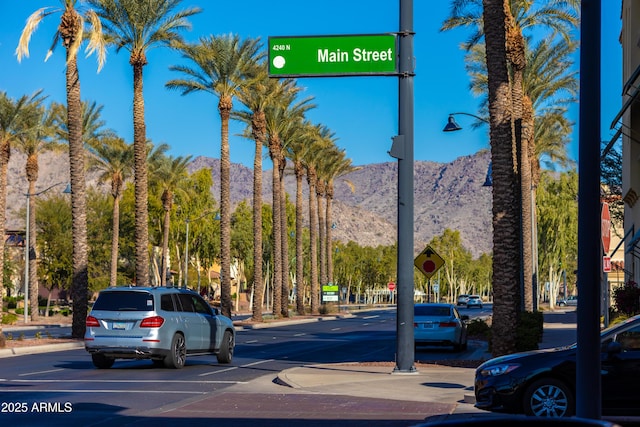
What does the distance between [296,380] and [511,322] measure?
5.78 meters

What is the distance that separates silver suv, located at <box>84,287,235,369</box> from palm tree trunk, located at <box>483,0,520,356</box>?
710 cm

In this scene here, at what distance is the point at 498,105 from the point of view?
75.2 feet

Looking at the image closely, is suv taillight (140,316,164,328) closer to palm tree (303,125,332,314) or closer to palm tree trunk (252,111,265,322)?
palm tree trunk (252,111,265,322)

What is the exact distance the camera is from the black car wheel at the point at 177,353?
22.8 m

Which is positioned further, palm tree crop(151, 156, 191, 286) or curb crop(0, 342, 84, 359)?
palm tree crop(151, 156, 191, 286)

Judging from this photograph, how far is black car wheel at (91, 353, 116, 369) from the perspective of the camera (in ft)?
75.8

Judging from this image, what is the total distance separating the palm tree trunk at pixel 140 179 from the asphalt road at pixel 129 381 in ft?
35.7

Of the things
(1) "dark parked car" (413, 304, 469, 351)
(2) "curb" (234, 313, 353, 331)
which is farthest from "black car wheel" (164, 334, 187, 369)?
(2) "curb" (234, 313, 353, 331)

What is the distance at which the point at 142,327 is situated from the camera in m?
22.4

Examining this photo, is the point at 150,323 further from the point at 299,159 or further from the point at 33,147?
the point at 299,159

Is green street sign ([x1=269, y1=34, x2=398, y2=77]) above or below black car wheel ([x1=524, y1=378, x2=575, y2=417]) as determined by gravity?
above

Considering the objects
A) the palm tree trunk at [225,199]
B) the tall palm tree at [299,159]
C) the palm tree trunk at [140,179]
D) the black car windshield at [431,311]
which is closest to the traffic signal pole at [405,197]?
the black car windshield at [431,311]

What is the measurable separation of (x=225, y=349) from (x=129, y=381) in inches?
218

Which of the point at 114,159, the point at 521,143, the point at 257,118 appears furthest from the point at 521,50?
the point at 114,159
